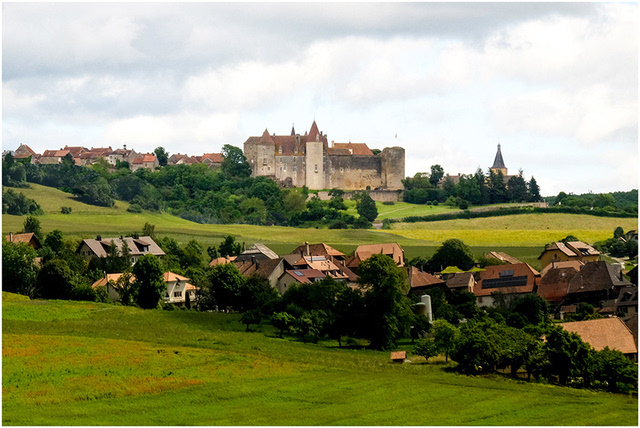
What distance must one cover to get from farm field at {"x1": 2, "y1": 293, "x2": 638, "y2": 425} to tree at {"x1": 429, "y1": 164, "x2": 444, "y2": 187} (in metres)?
103

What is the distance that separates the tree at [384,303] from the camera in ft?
168

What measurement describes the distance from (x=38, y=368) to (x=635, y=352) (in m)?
27.9

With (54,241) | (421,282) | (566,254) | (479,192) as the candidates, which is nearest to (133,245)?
(54,241)

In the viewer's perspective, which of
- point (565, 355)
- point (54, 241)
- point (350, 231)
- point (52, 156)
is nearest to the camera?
point (565, 355)

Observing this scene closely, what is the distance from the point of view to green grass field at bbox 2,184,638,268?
9631 centimetres

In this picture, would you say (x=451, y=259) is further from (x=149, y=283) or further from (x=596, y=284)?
(x=149, y=283)

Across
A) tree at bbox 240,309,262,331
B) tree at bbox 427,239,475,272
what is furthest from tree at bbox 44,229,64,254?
tree at bbox 427,239,475,272

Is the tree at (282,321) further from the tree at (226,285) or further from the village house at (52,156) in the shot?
the village house at (52,156)

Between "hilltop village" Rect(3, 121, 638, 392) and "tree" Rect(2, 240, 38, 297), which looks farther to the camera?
"tree" Rect(2, 240, 38, 297)

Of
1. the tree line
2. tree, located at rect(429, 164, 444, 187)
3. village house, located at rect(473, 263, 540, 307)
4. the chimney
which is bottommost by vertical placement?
the chimney

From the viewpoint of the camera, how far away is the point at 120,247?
79312 millimetres

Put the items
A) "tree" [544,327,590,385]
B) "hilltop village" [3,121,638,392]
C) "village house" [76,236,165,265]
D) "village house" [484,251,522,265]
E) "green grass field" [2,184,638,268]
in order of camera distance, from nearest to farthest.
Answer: "tree" [544,327,590,385] < "hilltop village" [3,121,638,392] < "village house" [76,236,165,265] < "village house" [484,251,522,265] < "green grass field" [2,184,638,268]

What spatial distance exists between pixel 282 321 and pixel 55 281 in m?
19.6

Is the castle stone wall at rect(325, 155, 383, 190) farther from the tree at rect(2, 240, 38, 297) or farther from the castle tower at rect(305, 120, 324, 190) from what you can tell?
the tree at rect(2, 240, 38, 297)
